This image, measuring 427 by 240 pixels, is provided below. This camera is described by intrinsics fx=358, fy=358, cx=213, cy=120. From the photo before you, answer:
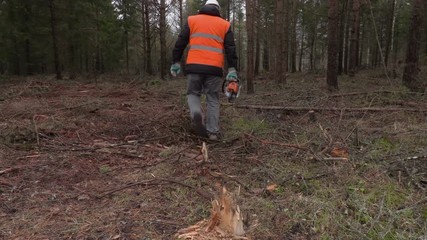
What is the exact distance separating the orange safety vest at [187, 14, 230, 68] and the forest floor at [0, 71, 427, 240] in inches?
47.9

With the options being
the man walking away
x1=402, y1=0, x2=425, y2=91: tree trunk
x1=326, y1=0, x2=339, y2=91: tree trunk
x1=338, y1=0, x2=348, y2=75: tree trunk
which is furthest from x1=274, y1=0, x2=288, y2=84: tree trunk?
the man walking away

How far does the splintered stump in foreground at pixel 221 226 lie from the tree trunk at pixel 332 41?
8.83 meters

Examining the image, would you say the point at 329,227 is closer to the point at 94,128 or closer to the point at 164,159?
the point at 164,159

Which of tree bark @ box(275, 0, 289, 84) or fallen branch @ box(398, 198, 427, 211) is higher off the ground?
tree bark @ box(275, 0, 289, 84)

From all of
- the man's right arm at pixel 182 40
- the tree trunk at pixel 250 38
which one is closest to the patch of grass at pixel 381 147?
the man's right arm at pixel 182 40

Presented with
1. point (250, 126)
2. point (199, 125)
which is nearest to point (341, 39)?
point (250, 126)

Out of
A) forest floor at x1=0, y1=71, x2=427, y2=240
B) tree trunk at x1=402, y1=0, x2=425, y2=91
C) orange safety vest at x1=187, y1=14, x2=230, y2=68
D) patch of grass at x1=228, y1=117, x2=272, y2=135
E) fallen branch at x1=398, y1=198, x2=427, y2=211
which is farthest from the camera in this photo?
tree trunk at x1=402, y1=0, x2=425, y2=91

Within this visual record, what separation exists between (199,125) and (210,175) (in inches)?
65.4

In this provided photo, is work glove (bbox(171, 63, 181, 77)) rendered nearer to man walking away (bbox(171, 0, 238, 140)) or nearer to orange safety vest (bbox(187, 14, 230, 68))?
man walking away (bbox(171, 0, 238, 140))

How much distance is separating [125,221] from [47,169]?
1729mm

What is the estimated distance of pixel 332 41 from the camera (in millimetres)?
10766

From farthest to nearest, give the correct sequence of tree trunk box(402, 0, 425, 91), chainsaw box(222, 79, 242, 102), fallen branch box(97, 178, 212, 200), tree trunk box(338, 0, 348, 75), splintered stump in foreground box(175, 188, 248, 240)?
tree trunk box(338, 0, 348, 75)
tree trunk box(402, 0, 425, 91)
chainsaw box(222, 79, 242, 102)
fallen branch box(97, 178, 212, 200)
splintered stump in foreground box(175, 188, 248, 240)

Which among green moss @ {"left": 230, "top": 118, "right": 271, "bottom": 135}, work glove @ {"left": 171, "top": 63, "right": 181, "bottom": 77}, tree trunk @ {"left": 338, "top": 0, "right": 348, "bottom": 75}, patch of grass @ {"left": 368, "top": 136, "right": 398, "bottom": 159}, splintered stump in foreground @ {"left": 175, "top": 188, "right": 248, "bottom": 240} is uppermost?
tree trunk @ {"left": 338, "top": 0, "right": 348, "bottom": 75}

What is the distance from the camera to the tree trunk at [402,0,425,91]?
9.13 meters
